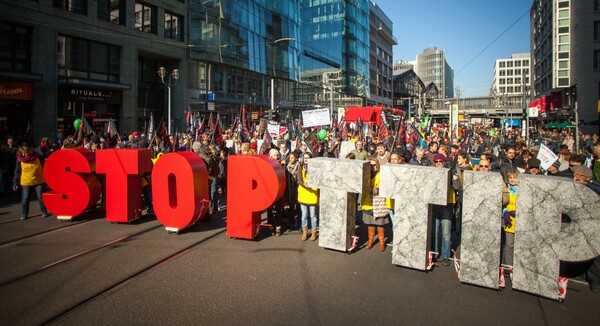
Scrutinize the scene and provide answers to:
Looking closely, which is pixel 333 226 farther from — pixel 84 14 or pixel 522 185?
pixel 84 14

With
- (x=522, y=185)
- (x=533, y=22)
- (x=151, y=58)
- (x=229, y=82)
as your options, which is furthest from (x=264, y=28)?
(x=533, y=22)

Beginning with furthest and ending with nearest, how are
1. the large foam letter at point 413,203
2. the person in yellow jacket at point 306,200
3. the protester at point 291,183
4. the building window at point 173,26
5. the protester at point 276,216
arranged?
1. the building window at point 173,26
2. the protester at point 291,183
3. the protester at point 276,216
4. the person in yellow jacket at point 306,200
5. the large foam letter at point 413,203

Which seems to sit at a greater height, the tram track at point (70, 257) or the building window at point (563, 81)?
the building window at point (563, 81)

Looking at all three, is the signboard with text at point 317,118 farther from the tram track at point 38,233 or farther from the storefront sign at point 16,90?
the storefront sign at point 16,90

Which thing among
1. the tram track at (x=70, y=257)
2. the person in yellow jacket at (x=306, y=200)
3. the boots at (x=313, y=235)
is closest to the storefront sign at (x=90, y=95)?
the tram track at (x=70, y=257)

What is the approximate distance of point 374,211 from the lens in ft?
23.8

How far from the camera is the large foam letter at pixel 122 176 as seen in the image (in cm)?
878

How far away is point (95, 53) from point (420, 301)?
2771 cm

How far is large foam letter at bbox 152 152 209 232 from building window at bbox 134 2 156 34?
84.8 feet

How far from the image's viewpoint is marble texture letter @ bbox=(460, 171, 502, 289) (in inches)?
226

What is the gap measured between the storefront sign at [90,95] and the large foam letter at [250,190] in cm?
2179

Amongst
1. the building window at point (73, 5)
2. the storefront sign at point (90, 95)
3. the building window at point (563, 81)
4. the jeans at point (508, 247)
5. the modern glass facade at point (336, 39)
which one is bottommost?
the jeans at point (508, 247)

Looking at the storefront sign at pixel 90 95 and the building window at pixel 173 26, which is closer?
the storefront sign at pixel 90 95

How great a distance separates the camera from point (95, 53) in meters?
26.0
